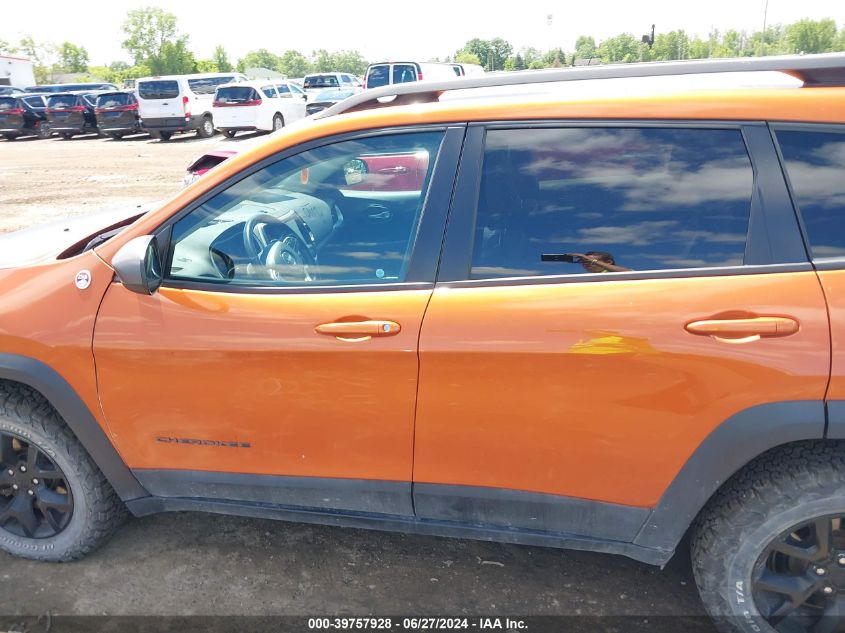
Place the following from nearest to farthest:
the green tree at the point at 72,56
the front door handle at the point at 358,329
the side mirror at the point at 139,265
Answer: the front door handle at the point at 358,329 → the side mirror at the point at 139,265 → the green tree at the point at 72,56

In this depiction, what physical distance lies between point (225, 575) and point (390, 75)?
17.1 meters

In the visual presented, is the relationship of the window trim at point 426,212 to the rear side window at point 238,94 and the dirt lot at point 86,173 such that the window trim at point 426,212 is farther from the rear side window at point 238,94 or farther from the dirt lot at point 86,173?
the rear side window at point 238,94

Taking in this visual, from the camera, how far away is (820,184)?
1935 millimetres

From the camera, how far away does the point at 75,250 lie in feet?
8.80

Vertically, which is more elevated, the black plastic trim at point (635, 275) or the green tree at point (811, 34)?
the green tree at point (811, 34)

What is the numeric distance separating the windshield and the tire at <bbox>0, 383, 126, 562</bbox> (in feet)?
91.9

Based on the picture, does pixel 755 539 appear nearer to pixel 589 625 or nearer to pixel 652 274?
pixel 589 625

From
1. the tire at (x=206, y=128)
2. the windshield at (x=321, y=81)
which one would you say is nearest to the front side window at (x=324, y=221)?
the tire at (x=206, y=128)

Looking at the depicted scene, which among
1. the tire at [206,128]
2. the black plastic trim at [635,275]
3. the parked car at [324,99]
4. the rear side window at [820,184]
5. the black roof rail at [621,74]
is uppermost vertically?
the parked car at [324,99]

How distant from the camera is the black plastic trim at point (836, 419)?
1.85 m

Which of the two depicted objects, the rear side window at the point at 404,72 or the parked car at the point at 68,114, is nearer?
the rear side window at the point at 404,72

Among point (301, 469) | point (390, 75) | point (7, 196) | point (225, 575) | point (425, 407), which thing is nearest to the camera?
point (425, 407)

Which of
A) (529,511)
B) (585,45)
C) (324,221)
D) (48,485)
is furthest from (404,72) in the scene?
(585,45)

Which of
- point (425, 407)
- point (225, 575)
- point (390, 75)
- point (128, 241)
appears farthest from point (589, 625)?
point (390, 75)
